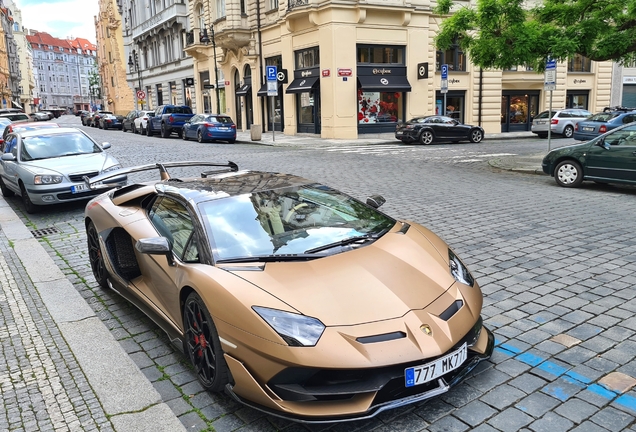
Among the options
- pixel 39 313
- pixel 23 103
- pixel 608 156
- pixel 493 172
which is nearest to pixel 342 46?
pixel 493 172

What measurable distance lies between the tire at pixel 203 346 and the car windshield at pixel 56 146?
8.27m

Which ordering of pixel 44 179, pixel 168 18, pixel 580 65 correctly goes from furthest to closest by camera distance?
pixel 168 18 → pixel 580 65 → pixel 44 179

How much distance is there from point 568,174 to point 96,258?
969cm

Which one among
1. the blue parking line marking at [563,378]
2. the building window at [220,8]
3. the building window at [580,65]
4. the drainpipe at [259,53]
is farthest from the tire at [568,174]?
the building window at [220,8]

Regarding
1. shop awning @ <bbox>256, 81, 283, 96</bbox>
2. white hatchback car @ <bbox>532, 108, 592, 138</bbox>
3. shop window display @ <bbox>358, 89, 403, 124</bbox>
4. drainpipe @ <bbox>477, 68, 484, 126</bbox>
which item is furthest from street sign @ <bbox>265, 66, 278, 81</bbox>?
white hatchback car @ <bbox>532, 108, 592, 138</bbox>

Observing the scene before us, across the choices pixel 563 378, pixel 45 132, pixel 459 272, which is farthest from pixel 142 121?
pixel 563 378

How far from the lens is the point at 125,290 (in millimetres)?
4945

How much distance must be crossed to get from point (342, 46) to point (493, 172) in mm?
14961

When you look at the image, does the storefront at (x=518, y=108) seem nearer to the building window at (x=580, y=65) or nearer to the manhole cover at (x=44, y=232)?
the building window at (x=580, y=65)

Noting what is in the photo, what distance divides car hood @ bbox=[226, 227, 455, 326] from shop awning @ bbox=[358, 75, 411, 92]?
24.8 m

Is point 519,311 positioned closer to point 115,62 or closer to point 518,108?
point 518,108

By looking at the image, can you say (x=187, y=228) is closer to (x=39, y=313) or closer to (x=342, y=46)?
(x=39, y=313)

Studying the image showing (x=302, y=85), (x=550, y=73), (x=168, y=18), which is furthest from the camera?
(x=168, y=18)

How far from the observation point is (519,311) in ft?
15.5
